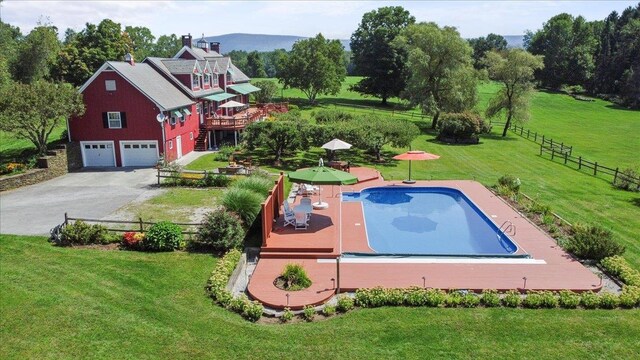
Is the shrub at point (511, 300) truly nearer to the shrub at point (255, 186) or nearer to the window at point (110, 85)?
the shrub at point (255, 186)

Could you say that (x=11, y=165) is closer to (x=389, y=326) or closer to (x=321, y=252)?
(x=321, y=252)

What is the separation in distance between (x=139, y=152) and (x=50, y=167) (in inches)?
237

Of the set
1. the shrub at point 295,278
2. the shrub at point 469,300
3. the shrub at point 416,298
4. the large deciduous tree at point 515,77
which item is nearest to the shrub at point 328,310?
the shrub at point 295,278

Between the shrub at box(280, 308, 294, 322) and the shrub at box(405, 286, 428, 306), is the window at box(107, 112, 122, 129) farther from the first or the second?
the shrub at box(405, 286, 428, 306)

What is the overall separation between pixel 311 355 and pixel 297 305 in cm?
239

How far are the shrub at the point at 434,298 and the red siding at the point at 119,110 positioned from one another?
25598 mm

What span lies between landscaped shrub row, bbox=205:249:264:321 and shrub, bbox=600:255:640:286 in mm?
11919

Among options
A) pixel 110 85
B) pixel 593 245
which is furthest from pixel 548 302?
pixel 110 85

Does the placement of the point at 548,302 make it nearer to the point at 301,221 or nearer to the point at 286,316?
the point at 286,316

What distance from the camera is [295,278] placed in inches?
580

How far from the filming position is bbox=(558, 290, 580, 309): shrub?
13414mm

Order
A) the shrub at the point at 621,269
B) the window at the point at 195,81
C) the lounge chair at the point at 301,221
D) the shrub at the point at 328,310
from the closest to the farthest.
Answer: the shrub at the point at 328,310 → the shrub at the point at 621,269 → the lounge chair at the point at 301,221 → the window at the point at 195,81

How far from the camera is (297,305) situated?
1338cm

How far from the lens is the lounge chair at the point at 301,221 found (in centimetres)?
1938
